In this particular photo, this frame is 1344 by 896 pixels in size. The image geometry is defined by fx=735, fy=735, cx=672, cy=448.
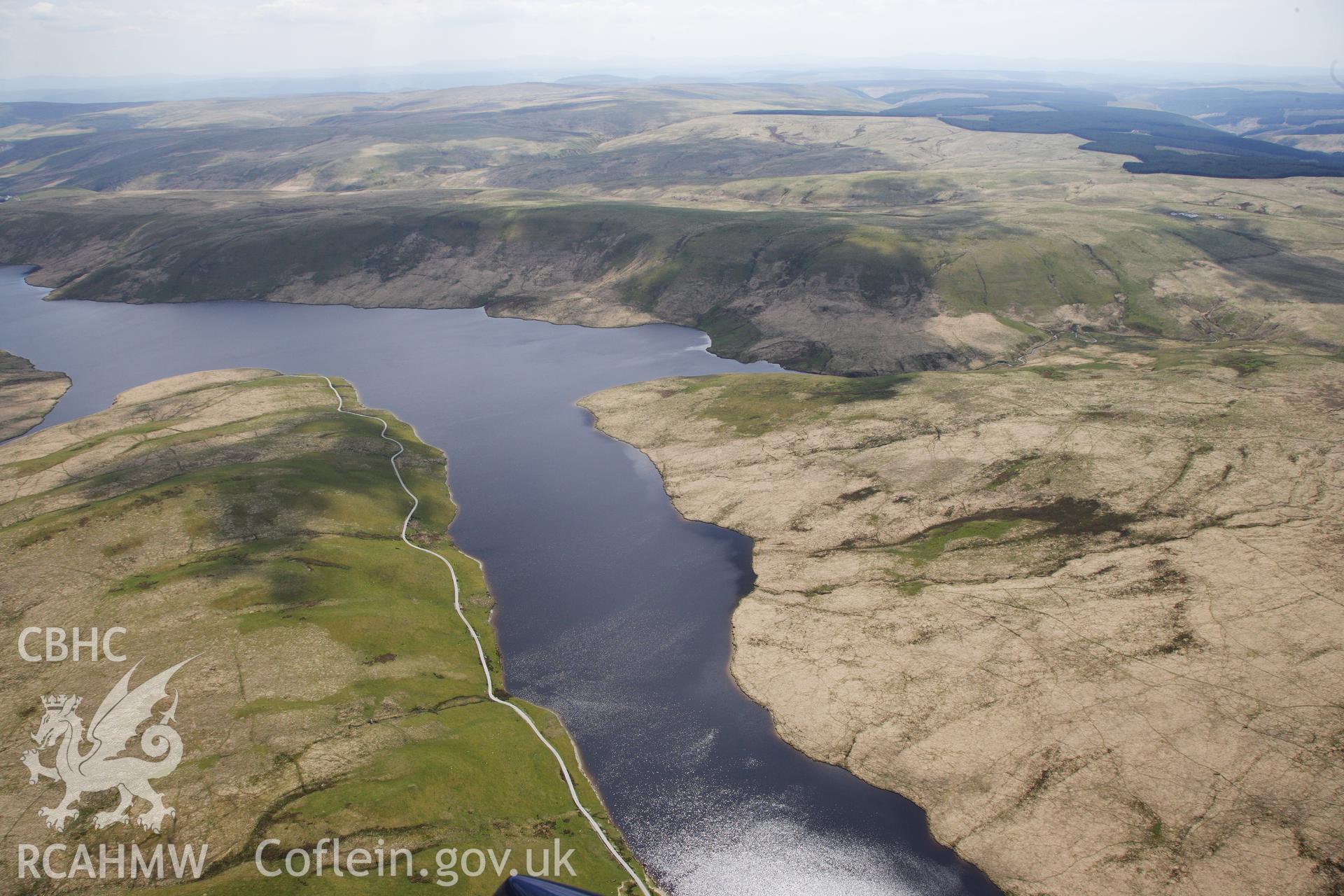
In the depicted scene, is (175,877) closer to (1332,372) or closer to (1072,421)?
(1072,421)

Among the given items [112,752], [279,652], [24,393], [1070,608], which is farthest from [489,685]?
[24,393]

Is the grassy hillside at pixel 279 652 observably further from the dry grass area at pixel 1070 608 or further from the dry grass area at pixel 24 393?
the dry grass area at pixel 24 393

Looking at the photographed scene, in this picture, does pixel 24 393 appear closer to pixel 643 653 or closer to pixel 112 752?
pixel 112 752

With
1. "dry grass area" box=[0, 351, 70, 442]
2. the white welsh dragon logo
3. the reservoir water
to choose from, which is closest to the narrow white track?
the reservoir water

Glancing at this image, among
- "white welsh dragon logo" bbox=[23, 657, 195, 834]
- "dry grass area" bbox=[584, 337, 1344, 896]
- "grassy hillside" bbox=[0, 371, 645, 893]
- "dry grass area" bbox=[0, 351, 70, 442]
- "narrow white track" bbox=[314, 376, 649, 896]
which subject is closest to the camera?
"white welsh dragon logo" bbox=[23, 657, 195, 834]

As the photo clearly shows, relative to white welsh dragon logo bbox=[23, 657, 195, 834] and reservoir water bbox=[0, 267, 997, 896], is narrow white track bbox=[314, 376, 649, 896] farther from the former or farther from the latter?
white welsh dragon logo bbox=[23, 657, 195, 834]

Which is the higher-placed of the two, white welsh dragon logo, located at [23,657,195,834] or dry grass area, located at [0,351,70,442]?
dry grass area, located at [0,351,70,442]
